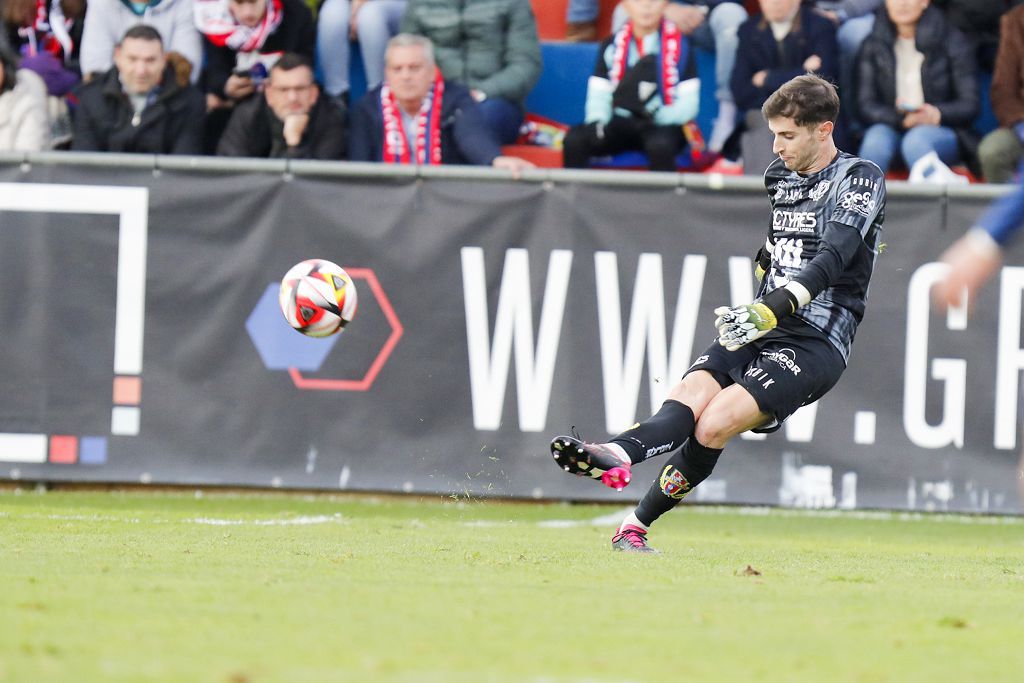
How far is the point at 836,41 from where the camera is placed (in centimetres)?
1252

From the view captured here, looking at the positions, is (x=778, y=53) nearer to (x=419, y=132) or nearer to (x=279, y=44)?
(x=419, y=132)

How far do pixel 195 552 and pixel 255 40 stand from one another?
6731 millimetres

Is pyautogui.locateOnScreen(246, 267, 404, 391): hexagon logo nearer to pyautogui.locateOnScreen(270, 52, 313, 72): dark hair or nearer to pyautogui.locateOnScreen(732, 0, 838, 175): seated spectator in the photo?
pyautogui.locateOnScreen(270, 52, 313, 72): dark hair

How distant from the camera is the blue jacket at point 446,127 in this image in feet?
38.8

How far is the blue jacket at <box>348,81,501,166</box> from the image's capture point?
11828 mm

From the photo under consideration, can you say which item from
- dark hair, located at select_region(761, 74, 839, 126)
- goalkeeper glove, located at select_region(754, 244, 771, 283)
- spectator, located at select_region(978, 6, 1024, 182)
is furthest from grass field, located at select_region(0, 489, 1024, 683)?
spectator, located at select_region(978, 6, 1024, 182)

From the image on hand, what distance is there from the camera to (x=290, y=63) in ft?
39.3

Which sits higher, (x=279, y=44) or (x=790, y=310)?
(x=279, y=44)

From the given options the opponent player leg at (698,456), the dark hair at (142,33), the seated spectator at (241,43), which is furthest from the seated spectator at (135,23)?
the opponent player leg at (698,456)

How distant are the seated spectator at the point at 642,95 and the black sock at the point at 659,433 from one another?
533cm

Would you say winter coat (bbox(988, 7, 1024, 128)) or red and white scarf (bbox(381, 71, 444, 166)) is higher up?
winter coat (bbox(988, 7, 1024, 128))

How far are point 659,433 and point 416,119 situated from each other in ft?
18.3

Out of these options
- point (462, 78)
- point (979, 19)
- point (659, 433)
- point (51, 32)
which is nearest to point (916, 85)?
point (979, 19)

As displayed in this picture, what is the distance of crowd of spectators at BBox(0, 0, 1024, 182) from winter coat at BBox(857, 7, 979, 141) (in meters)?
0.02
